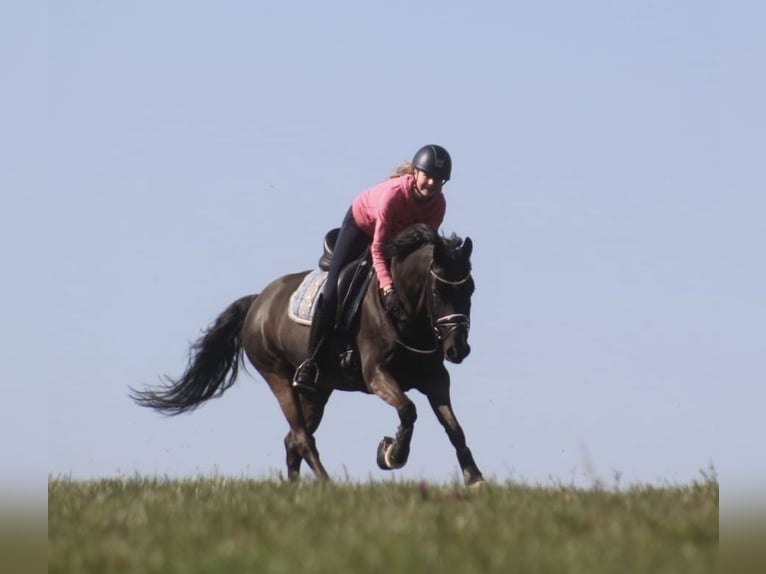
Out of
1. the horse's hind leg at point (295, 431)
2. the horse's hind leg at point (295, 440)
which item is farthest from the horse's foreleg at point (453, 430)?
the horse's hind leg at point (295, 440)

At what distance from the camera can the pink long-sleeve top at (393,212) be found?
1280cm

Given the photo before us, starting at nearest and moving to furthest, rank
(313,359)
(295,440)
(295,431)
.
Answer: (313,359), (295,440), (295,431)

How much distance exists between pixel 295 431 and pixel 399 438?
2.54 metres

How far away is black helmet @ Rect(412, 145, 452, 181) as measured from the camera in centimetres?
1238

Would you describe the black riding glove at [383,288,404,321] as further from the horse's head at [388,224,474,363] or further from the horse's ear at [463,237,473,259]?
the horse's ear at [463,237,473,259]

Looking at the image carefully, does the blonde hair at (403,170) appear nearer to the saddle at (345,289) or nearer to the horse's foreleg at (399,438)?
the saddle at (345,289)

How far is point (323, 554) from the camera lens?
6871 mm

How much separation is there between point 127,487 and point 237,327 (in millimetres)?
5346

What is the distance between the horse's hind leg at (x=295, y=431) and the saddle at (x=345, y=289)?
0.93 m

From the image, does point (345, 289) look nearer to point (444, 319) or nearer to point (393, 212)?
point (393, 212)

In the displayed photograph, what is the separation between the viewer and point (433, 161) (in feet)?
40.6

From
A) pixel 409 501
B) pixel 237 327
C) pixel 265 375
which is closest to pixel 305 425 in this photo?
pixel 265 375

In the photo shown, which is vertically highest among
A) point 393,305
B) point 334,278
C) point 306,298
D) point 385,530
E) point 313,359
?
point 306,298

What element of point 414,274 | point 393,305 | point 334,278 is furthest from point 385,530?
point 334,278
